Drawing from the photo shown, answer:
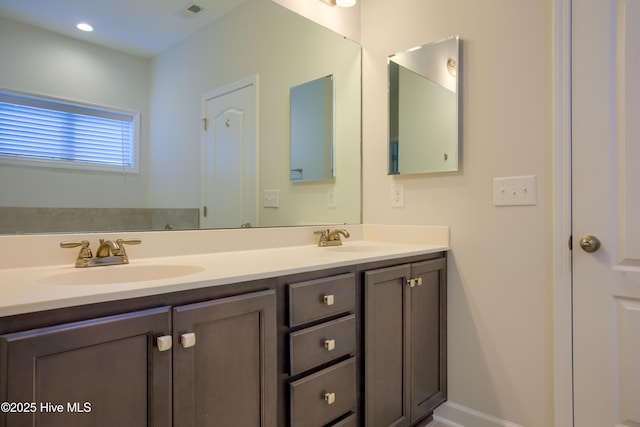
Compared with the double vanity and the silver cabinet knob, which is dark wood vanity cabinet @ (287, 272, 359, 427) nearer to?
the double vanity

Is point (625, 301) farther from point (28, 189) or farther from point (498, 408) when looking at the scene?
point (28, 189)

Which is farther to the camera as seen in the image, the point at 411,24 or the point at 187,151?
the point at 411,24

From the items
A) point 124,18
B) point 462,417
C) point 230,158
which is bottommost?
point 462,417

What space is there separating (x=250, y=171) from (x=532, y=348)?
4.69 feet

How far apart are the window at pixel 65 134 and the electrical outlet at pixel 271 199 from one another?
589 millimetres

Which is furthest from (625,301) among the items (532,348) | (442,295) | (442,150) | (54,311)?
(54,311)

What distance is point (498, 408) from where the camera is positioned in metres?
1.60

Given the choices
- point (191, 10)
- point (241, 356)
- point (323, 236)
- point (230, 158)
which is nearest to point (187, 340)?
point (241, 356)

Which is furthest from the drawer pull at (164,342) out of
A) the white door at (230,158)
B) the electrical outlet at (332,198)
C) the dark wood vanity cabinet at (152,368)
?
the electrical outlet at (332,198)

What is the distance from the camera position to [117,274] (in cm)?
114

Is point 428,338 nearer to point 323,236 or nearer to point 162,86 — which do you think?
point 323,236

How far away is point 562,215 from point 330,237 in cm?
99

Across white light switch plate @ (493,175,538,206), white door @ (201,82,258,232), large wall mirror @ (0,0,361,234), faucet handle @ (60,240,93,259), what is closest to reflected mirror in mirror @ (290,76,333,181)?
large wall mirror @ (0,0,361,234)

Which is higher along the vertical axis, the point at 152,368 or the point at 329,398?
the point at 152,368
